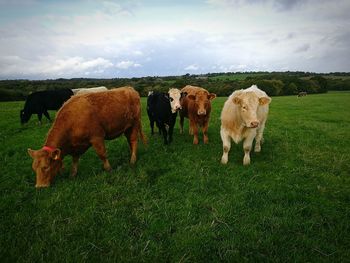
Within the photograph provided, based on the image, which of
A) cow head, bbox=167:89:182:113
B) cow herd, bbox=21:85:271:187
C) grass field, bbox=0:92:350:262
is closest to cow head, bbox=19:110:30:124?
grass field, bbox=0:92:350:262

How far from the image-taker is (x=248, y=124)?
7.12 meters

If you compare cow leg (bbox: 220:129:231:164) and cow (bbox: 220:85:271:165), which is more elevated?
cow (bbox: 220:85:271:165)

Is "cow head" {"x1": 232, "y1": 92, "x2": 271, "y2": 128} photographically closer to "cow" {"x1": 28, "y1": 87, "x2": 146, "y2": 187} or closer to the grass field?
the grass field

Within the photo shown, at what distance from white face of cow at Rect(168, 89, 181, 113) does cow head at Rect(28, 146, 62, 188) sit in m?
4.72

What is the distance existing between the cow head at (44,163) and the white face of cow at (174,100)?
4.72m

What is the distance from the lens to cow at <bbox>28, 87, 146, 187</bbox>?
6082 mm

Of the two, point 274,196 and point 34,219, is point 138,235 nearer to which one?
point 34,219

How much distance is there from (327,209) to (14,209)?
5686 mm

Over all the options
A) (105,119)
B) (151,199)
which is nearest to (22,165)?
(105,119)

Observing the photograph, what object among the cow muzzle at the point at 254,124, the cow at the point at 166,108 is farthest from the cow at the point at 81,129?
the cow muzzle at the point at 254,124

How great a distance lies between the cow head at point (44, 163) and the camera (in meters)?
5.98

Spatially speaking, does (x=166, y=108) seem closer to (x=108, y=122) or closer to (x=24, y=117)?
(x=108, y=122)

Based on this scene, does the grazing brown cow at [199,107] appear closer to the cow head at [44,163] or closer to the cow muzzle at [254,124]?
the cow muzzle at [254,124]

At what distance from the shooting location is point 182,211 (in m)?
5.09
